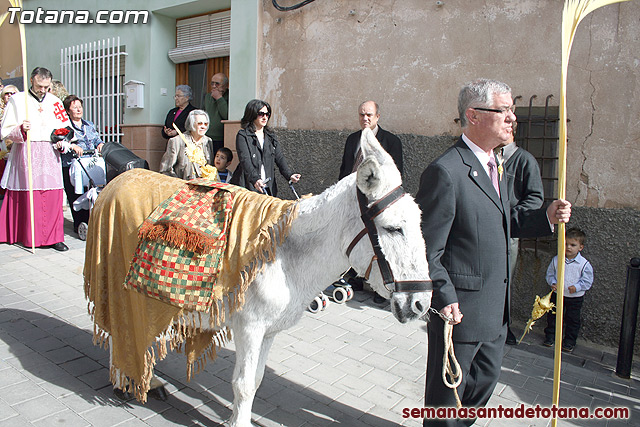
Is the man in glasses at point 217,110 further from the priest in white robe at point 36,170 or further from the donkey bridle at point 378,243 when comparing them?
the donkey bridle at point 378,243

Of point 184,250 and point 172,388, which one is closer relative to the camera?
point 184,250

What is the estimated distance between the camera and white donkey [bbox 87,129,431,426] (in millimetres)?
2273

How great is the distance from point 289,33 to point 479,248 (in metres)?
5.53

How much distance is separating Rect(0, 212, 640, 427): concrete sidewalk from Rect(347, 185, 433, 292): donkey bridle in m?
1.43

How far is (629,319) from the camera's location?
424 cm

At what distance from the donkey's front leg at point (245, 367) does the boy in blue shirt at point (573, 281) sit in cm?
334

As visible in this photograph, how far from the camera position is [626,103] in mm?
4707

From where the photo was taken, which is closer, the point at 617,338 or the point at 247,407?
the point at 247,407

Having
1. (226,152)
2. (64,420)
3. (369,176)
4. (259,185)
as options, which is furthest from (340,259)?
(226,152)

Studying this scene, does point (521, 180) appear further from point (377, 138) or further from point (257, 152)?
point (257, 152)

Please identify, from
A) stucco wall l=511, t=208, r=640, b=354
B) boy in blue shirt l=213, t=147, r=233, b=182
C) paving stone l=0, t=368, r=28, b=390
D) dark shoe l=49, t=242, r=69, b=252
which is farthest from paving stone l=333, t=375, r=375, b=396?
dark shoe l=49, t=242, r=69, b=252

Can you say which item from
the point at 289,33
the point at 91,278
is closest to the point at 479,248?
the point at 91,278

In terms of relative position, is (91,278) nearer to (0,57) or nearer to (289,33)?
(289,33)

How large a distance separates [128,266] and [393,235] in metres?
1.70
